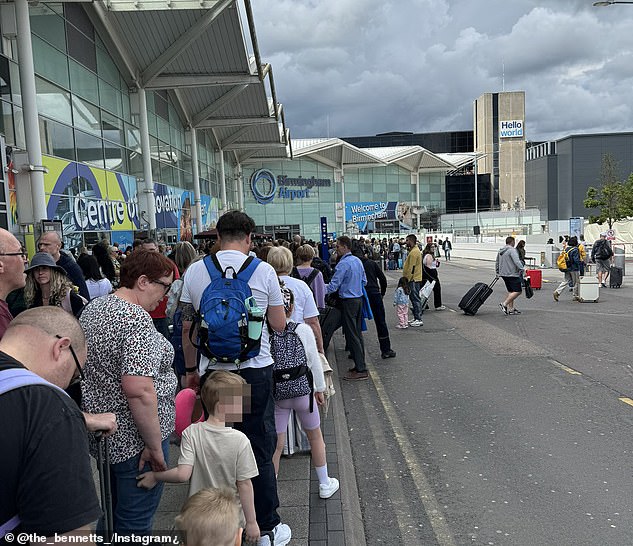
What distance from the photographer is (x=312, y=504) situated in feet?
12.9

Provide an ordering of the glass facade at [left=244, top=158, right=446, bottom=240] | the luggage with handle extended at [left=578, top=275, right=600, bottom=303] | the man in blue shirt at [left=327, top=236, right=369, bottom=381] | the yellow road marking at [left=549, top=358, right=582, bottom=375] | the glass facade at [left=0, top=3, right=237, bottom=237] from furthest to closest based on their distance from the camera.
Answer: the glass facade at [left=244, top=158, right=446, bottom=240]
the luggage with handle extended at [left=578, top=275, right=600, bottom=303]
the glass facade at [left=0, top=3, right=237, bottom=237]
the yellow road marking at [left=549, top=358, right=582, bottom=375]
the man in blue shirt at [left=327, top=236, right=369, bottom=381]

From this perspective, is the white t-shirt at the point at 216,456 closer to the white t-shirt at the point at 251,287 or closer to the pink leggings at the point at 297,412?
the white t-shirt at the point at 251,287

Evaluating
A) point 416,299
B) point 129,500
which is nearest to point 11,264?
point 129,500

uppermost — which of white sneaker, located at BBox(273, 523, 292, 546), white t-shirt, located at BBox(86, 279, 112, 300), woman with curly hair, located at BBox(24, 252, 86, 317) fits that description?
woman with curly hair, located at BBox(24, 252, 86, 317)

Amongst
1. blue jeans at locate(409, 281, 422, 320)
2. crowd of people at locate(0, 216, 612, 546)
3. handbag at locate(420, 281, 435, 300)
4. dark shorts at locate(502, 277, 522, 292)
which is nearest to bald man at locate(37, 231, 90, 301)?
crowd of people at locate(0, 216, 612, 546)

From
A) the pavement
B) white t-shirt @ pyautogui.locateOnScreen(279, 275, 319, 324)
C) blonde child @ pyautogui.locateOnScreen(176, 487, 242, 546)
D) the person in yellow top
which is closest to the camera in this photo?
blonde child @ pyautogui.locateOnScreen(176, 487, 242, 546)

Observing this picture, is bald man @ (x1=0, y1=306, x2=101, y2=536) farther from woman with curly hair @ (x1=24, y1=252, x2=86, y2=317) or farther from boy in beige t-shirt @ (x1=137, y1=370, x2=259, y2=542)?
woman with curly hair @ (x1=24, y1=252, x2=86, y2=317)

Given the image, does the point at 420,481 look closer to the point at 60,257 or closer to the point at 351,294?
the point at 351,294

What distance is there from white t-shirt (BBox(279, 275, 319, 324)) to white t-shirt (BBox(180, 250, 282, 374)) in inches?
37.6

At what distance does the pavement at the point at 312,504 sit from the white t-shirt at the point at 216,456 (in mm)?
695

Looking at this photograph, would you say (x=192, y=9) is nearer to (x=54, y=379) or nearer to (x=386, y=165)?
(x=54, y=379)

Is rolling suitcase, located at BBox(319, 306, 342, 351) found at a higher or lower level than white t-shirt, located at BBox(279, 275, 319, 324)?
lower

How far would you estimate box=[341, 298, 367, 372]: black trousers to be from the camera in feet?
24.0

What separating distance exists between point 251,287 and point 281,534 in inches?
59.8
